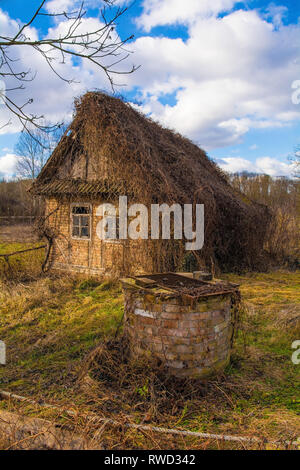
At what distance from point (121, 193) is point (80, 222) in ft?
8.02

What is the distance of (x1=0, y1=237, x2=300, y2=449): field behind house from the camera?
3465 millimetres

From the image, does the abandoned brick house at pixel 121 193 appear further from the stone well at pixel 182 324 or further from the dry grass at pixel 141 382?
the stone well at pixel 182 324

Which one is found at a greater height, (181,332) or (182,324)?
(182,324)

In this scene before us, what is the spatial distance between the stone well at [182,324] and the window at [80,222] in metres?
7.49

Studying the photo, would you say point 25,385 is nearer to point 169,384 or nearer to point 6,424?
point 6,424

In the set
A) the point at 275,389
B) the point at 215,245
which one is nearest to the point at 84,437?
the point at 275,389

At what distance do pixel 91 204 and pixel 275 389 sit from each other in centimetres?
858

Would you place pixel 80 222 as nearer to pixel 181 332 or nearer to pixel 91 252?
pixel 91 252

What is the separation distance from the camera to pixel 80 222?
11.9 m

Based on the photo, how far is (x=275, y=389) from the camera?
14.6ft

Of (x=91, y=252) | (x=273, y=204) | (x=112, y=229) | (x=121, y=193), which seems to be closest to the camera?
(x=121, y=193)

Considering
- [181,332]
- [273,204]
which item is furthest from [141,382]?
[273,204]

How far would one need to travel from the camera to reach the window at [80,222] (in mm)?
11836

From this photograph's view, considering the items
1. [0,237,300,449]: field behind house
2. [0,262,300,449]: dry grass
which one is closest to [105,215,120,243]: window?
[0,237,300,449]: field behind house
